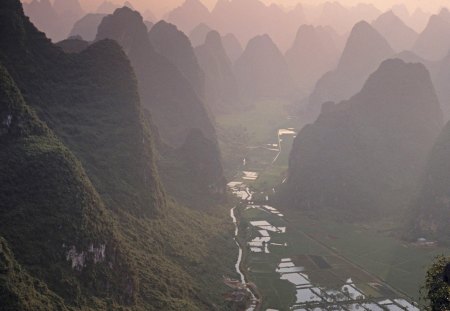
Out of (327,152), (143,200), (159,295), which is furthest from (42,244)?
(327,152)

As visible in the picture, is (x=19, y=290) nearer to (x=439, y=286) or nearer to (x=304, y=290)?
(x=439, y=286)

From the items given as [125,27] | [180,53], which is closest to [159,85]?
[125,27]

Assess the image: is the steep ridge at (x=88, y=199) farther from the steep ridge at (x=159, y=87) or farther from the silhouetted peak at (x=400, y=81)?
the silhouetted peak at (x=400, y=81)

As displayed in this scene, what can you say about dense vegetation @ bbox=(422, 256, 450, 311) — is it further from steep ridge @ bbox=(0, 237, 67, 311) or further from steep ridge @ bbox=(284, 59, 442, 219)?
steep ridge @ bbox=(284, 59, 442, 219)

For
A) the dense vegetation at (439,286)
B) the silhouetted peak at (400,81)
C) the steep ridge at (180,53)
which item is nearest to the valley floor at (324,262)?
the dense vegetation at (439,286)

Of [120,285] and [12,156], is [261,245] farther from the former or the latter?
[12,156]

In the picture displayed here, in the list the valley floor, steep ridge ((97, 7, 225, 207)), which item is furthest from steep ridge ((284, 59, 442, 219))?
steep ridge ((97, 7, 225, 207))
